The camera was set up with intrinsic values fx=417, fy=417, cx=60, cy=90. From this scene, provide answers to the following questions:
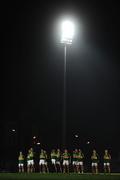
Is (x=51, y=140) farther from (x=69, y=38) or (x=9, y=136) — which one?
(x=69, y=38)

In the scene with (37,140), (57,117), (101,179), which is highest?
(57,117)

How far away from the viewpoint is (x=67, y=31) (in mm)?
35250

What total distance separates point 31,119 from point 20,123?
2.66 meters

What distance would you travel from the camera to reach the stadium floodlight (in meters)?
34.4

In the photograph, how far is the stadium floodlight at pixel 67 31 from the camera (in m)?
34.4

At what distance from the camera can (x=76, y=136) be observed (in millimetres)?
63219

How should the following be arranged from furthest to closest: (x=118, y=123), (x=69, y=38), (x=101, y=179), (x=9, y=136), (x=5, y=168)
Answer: (x=118, y=123), (x=9, y=136), (x=5, y=168), (x=69, y=38), (x=101, y=179)

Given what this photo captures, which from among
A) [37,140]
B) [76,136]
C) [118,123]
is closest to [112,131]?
[118,123]

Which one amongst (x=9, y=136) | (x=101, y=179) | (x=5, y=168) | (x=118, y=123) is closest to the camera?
(x=101, y=179)

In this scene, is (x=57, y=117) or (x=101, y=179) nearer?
(x=101, y=179)

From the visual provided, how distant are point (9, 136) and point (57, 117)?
908 cm

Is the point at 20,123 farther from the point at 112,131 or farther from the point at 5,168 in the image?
the point at 5,168

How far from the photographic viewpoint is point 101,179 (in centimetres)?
1936

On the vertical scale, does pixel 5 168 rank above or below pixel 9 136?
below
